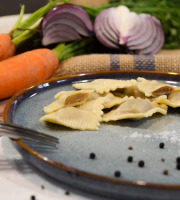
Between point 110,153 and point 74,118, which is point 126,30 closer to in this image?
point 74,118

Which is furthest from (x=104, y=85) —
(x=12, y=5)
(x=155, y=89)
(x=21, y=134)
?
(x=12, y=5)

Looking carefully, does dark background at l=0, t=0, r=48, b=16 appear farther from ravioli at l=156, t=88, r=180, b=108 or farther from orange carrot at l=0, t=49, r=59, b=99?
ravioli at l=156, t=88, r=180, b=108

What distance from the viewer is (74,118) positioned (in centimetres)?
198

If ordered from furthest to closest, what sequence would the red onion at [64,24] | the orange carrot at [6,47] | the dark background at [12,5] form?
the dark background at [12,5]
the red onion at [64,24]
the orange carrot at [6,47]

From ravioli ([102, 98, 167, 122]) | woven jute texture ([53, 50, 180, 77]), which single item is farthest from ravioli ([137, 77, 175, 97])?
woven jute texture ([53, 50, 180, 77])

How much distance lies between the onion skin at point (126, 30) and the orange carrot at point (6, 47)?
97 centimetres

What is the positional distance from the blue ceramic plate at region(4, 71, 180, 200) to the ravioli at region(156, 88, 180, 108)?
6 centimetres

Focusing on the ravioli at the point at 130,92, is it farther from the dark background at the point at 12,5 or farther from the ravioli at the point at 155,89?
the dark background at the point at 12,5

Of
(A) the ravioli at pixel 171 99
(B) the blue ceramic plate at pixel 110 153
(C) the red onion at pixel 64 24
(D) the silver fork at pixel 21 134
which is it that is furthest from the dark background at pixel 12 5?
(D) the silver fork at pixel 21 134

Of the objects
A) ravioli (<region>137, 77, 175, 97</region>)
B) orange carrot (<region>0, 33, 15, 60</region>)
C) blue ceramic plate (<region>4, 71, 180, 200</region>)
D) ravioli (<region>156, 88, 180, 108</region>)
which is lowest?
blue ceramic plate (<region>4, 71, 180, 200</region>)

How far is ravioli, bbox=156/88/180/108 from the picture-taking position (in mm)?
2201

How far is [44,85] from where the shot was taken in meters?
2.48

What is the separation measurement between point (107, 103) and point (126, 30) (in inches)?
66.0

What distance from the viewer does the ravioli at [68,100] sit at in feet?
6.98
